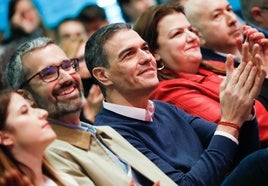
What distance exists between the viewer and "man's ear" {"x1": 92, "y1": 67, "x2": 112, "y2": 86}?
257cm

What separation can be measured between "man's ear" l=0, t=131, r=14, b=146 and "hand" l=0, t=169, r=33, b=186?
0.10 m

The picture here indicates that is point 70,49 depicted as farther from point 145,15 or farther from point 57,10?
point 57,10

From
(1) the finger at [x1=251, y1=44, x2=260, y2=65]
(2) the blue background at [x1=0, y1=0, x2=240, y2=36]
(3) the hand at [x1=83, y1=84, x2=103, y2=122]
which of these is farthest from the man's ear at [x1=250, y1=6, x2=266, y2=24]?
(2) the blue background at [x1=0, y1=0, x2=240, y2=36]

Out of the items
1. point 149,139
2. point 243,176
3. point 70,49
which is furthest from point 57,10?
point 243,176

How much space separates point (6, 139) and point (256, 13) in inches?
69.5

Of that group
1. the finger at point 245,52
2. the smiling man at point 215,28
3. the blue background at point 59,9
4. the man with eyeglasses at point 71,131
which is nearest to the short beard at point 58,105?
the man with eyeglasses at point 71,131

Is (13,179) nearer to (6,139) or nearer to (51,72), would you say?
(6,139)

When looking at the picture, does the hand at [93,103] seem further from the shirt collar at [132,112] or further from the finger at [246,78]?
the finger at [246,78]

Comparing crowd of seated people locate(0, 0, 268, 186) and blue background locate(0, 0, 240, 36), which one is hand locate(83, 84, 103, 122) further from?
blue background locate(0, 0, 240, 36)

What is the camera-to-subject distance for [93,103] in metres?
3.63

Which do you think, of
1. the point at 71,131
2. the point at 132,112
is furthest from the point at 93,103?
the point at 71,131

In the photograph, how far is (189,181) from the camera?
2293 mm

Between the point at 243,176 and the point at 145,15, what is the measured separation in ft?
3.33

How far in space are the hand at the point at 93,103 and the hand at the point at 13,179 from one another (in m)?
1.65
